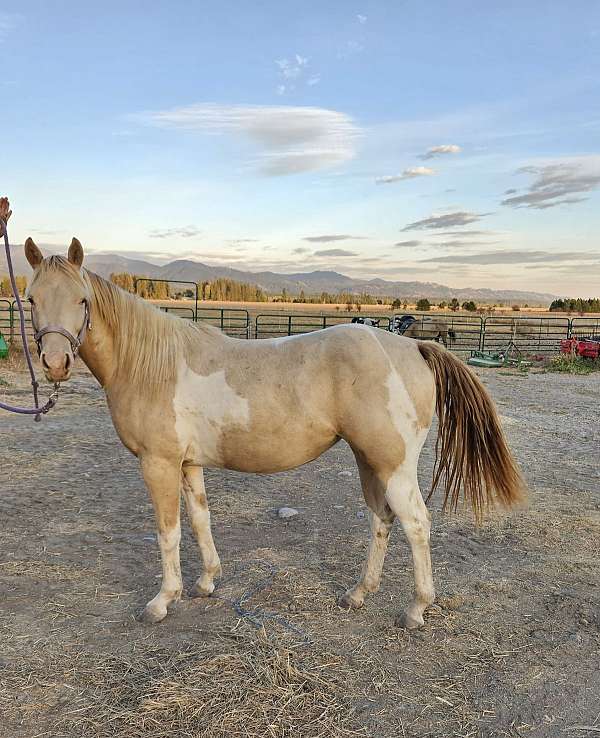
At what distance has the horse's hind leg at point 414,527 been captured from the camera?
2902 mm

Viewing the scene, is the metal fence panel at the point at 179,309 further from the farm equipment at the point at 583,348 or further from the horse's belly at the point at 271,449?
the farm equipment at the point at 583,348

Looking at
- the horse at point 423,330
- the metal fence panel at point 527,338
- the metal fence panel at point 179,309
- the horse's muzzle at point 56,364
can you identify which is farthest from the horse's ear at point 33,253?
the horse at point 423,330

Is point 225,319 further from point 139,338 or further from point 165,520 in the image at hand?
point 165,520

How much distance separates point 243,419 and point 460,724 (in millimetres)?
1670

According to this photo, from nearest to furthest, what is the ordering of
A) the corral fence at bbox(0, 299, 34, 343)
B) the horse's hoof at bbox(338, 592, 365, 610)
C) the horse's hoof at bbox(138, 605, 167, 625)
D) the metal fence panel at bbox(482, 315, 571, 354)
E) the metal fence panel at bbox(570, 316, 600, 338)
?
the horse's hoof at bbox(138, 605, 167, 625)
the horse's hoof at bbox(338, 592, 365, 610)
the corral fence at bbox(0, 299, 34, 343)
the metal fence panel at bbox(482, 315, 571, 354)
the metal fence panel at bbox(570, 316, 600, 338)

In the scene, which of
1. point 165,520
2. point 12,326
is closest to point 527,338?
point 12,326

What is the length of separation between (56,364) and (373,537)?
1.98 meters

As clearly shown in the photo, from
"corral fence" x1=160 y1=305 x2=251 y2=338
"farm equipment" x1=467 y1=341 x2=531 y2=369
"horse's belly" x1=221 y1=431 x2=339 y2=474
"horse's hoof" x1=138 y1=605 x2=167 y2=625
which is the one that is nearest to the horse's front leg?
"horse's hoof" x1=138 y1=605 x2=167 y2=625

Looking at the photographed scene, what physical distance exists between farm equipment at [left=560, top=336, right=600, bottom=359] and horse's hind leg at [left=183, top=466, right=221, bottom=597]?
14.4 m

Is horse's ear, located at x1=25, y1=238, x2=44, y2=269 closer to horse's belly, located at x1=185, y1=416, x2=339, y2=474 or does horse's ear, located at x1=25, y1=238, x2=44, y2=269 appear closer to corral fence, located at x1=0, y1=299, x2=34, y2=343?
horse's belly, located at x1=185, y1=416, x2=339, y2=474

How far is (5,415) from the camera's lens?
25.1 feet

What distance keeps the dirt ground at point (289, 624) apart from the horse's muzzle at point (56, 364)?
1342 millimetres

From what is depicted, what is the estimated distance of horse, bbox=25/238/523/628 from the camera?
290cm

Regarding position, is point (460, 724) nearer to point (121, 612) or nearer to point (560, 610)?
point (560, 610)
